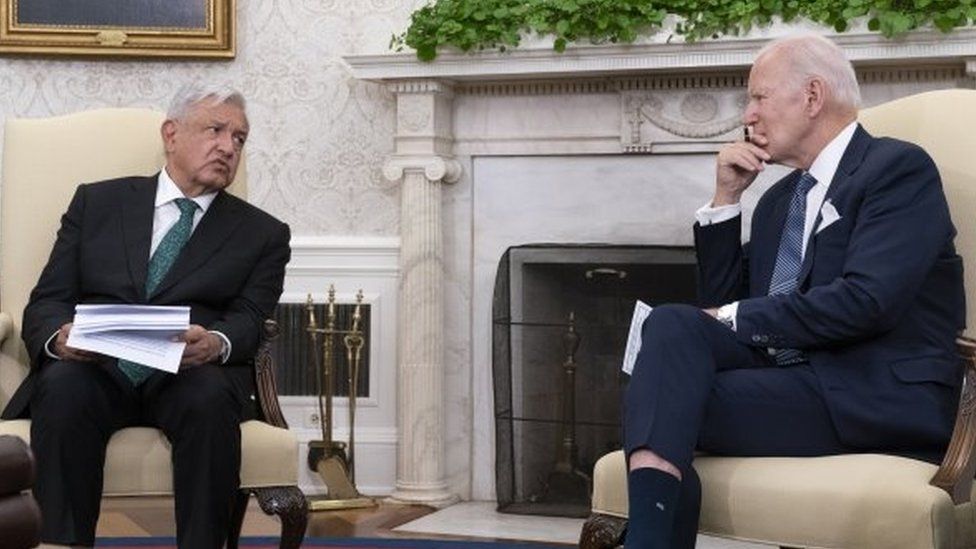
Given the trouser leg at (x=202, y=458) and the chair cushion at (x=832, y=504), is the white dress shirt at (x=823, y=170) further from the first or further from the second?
the trouser leg at (x=202, y=458)

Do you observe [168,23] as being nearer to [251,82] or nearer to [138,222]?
[251,82]

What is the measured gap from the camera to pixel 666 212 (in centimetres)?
508

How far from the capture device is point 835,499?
267 centimetres

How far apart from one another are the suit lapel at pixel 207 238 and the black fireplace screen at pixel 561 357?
4.94 feet

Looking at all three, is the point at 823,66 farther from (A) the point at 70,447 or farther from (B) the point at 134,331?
(A) the point at 70,447

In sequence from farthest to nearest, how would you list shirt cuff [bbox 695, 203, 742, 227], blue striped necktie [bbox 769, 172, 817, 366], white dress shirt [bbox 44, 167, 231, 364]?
white dress shirt [bbox 44, 167, 231, 364]
shirt cuff [bbox 695, 203, 742, 227]
blue striped necktie [bbox 769, 172, 817, 366]

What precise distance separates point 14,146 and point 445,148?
66.9 inches

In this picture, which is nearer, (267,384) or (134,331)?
(134,331)

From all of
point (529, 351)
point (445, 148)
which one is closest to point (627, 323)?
point (529, 351)

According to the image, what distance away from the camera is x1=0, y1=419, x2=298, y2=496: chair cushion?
332cm

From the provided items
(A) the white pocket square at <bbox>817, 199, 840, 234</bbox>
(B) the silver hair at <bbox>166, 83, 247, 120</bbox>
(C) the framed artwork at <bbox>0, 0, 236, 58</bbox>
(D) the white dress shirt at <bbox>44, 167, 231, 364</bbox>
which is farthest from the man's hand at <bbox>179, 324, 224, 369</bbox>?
(C) the framed artwork at <bbox>0, 0, 236, 58</bbox>

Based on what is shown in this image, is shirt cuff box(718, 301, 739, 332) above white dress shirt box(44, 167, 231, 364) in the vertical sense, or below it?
below

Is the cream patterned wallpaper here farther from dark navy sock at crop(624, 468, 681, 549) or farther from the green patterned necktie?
dark navy sock at crop(624, 468, 681, 549)

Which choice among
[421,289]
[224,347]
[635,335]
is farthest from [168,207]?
[421,289]
